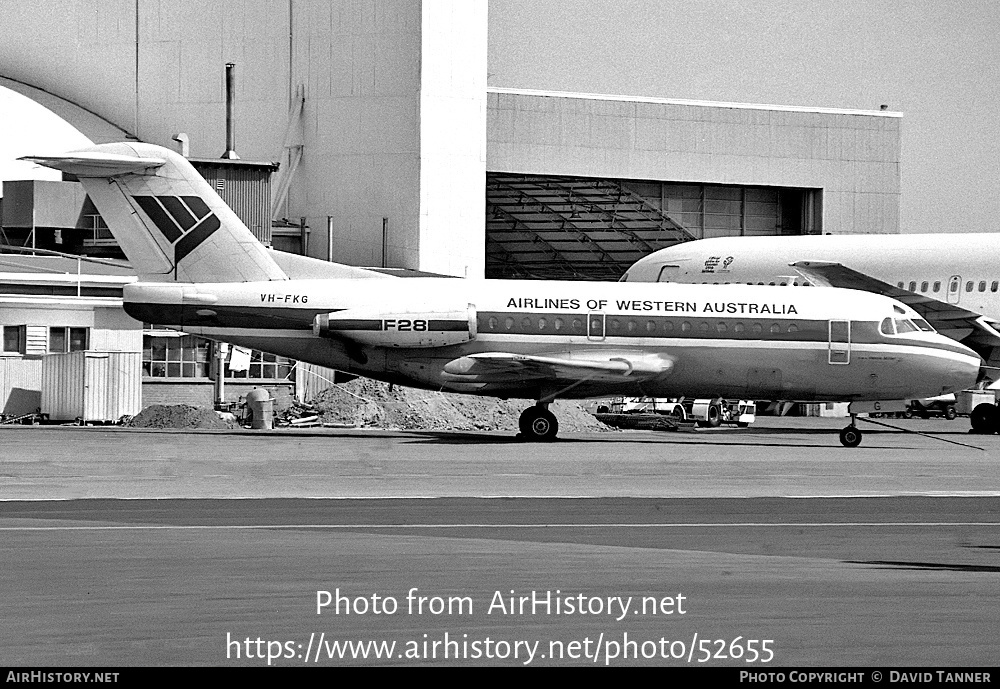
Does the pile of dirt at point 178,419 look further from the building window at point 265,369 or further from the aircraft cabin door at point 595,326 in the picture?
the aircraft cabin door at point 595,326

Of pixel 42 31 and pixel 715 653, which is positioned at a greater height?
pixel 42 31

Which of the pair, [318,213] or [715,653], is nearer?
[715,653]

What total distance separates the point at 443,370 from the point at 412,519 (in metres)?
14.8

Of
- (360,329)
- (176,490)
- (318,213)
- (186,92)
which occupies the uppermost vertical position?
(186,92)

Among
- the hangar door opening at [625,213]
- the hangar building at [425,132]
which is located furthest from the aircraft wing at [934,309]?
the hangar door opening at [625,213]

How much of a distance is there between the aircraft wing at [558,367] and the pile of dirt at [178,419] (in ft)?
25.3

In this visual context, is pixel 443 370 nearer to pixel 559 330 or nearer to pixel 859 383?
pixel 559 330

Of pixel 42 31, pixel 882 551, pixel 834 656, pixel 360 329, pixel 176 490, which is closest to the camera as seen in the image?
pixel 834 656

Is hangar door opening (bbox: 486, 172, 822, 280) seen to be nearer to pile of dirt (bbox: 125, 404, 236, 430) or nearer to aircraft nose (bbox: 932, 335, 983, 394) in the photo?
pile of dirt (bbox: 125, 404, 236, 430)

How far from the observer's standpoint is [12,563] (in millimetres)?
11359

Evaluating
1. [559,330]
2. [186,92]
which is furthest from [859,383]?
[186,92]

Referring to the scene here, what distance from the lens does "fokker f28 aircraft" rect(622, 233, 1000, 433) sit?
38000 millimetres

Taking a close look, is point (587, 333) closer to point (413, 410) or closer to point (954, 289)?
point (413, 410)

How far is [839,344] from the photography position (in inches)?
1177
